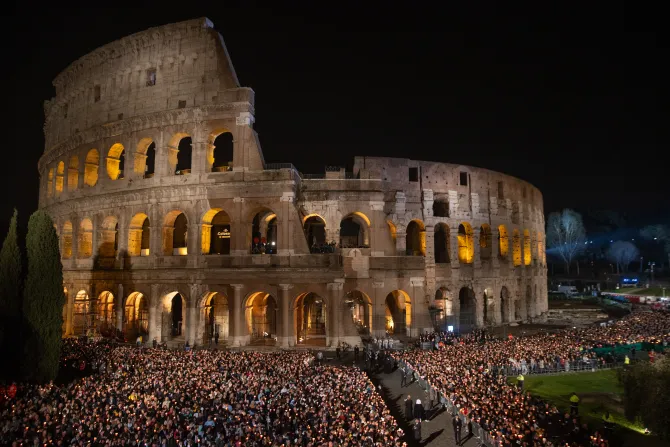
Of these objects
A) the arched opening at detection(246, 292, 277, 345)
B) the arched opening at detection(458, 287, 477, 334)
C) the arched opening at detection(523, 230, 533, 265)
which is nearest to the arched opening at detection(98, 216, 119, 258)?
the arched opening at detection(246, 292, 277, 345)

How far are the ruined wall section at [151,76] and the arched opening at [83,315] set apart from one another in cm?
1297

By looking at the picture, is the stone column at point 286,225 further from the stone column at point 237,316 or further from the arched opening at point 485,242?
the arched opening at point 485,242

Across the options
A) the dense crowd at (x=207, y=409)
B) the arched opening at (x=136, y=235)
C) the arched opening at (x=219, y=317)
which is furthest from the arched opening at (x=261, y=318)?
the dense crowd at (x=207, y=409)

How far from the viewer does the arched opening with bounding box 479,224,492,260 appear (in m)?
41.2

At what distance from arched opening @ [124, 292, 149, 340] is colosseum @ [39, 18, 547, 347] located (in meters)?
0.14

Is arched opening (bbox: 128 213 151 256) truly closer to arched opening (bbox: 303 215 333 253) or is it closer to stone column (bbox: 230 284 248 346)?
stone column (bbox: 230 284 248 346)

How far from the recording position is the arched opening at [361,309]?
3388cm

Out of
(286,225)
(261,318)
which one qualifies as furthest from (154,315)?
(286,225)

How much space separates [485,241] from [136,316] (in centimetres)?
2985

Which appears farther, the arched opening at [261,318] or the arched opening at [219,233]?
the arched opening at [219,233]

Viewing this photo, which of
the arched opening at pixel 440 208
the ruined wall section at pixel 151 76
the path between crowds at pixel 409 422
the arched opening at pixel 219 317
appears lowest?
the path between crowds at pixel 409 422

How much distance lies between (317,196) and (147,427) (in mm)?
21250

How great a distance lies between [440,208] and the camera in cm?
4038

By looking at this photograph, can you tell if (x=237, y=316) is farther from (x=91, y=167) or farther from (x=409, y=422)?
(x=91, y=167)
